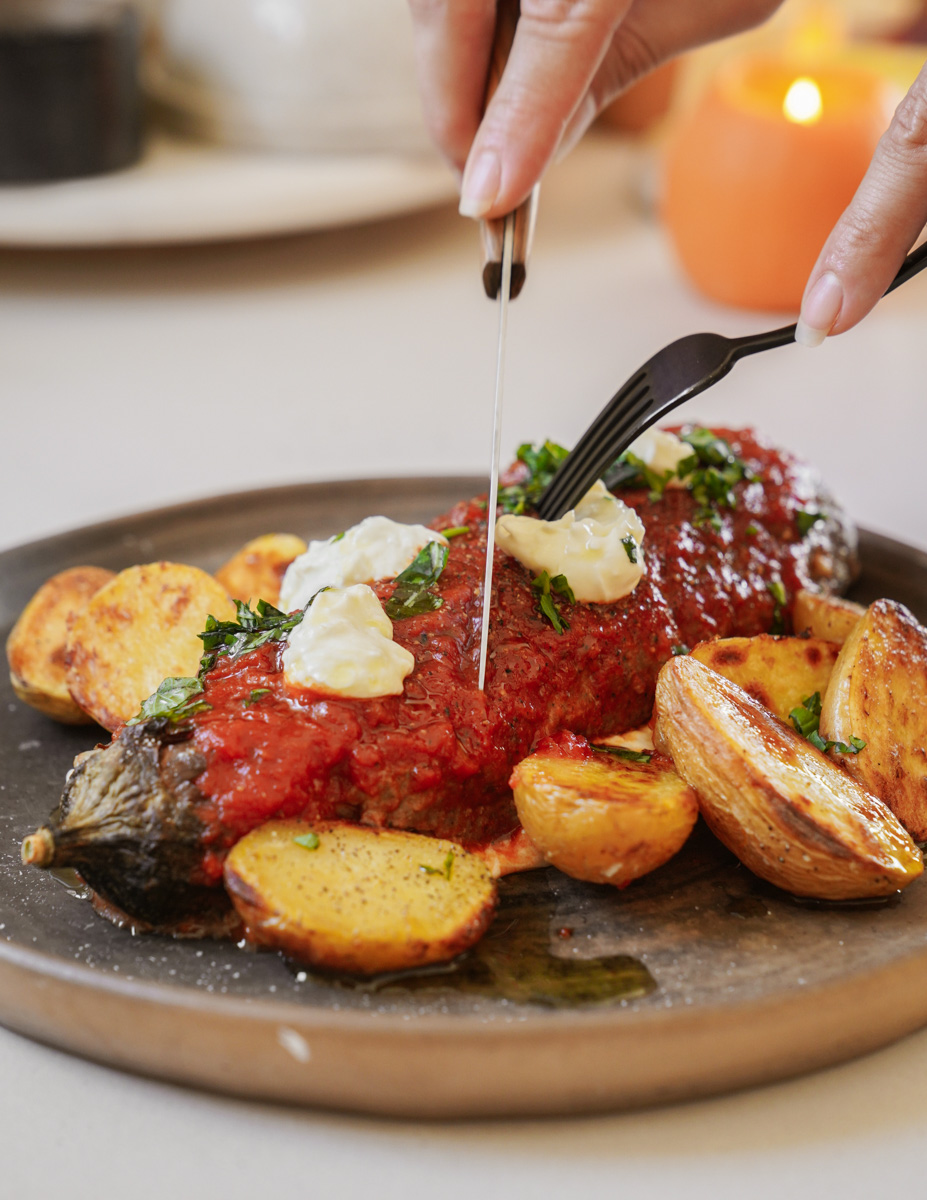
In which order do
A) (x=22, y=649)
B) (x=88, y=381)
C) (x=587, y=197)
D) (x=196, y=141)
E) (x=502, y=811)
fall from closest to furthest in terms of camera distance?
(x=502, y=811), (x=22, y=649), (x=88, y=381), (x=196, y=141), (x=587, y=197)

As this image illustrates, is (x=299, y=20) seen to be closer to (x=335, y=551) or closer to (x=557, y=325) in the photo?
(x=557, y=325)

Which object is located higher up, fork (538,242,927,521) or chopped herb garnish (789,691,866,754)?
fork (538,242,927,521)

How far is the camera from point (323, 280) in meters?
4.68

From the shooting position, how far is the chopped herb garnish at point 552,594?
1885 millimetres

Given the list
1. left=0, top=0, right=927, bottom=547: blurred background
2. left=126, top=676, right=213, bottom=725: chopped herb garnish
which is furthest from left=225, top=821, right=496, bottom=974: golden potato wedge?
left=0, top=0, right=927, bottom=547: blurred background

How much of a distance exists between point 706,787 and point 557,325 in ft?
9.79

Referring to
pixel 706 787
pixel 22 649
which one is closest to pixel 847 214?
pixel 706 787

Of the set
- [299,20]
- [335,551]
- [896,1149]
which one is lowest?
[896,1149]

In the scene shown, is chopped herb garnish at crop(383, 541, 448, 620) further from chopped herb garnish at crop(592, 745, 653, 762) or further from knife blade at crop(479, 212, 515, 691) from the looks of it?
Result: chopped herb garnish at crop(592, 745, 653, 762)

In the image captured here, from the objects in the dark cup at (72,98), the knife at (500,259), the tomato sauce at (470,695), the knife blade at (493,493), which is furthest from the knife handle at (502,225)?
the dark cup at (72,98)

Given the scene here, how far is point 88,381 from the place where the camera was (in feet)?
12.8

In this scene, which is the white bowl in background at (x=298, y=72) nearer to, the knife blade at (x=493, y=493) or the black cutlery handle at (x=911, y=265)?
the knife blade at (x=493, y=493)

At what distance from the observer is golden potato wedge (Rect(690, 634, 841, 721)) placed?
1.90 metres

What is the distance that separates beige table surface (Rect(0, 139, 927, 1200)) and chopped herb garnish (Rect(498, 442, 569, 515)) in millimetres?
868
